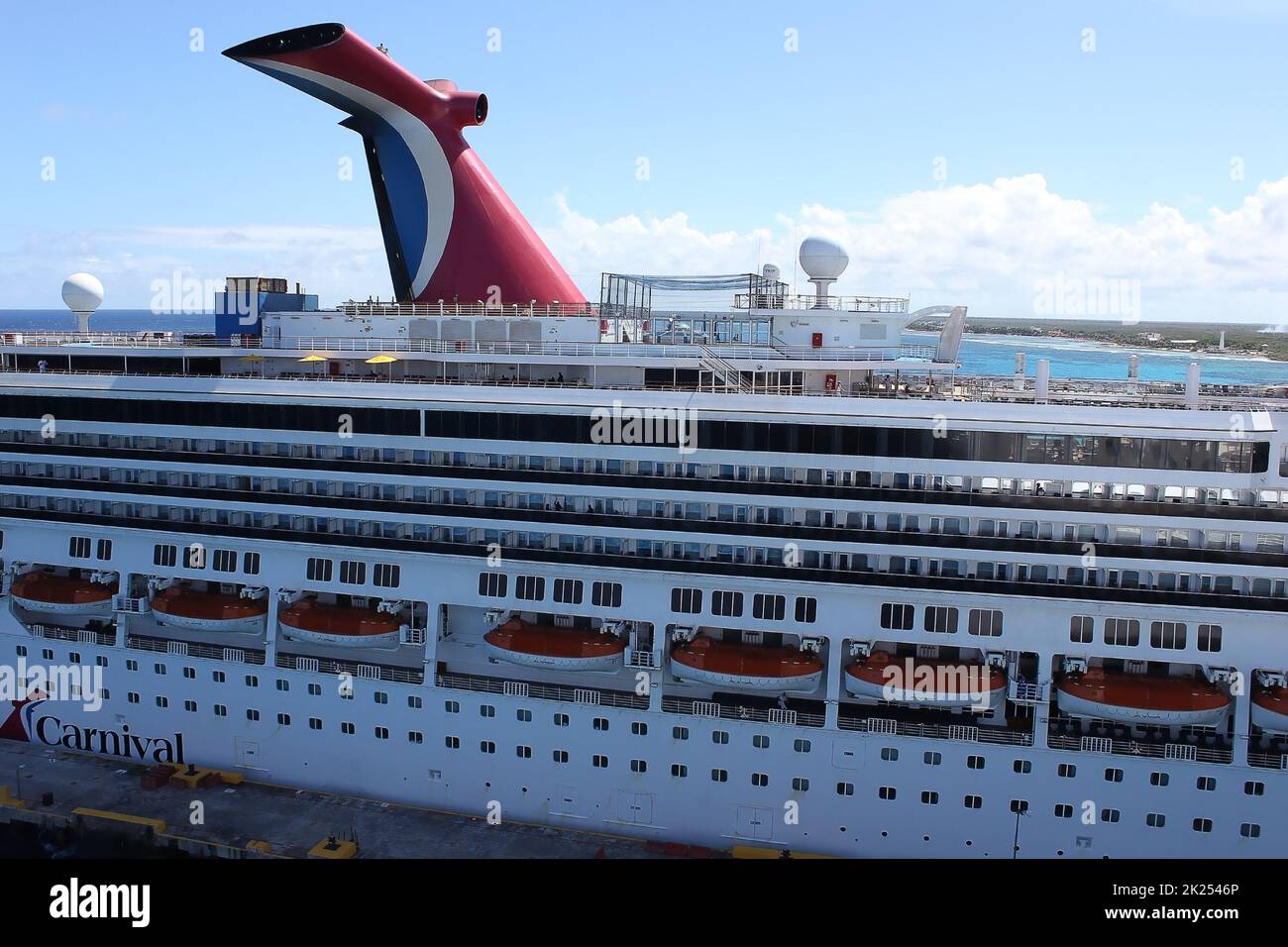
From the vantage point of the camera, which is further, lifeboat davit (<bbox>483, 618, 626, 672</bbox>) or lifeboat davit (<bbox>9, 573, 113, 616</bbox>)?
lifeboat davit (<bbox>9, 573, 113, 616</bbox>)

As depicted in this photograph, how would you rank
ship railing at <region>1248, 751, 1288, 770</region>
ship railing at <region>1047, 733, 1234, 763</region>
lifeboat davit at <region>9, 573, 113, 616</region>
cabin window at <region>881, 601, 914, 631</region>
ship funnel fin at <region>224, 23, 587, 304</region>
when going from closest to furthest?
ship railing at <region>1248, 751, 1288, 770</region>, ship railing at <region>1047, 733, 1234, 763</region>, cabin window at <region>881, 601, 914, 631</region>, lifeboat davit at <region>9, 573, 113, 616</region>, ship funnel fin at <region>224, 23, 587, 304</region>

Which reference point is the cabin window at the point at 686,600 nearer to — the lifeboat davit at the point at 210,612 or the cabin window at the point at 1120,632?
the cabin window at the point at 1120,632

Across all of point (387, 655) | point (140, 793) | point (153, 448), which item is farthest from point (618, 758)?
point (153, 448)

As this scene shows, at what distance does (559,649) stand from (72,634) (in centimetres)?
1382

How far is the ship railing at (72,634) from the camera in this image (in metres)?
24.9

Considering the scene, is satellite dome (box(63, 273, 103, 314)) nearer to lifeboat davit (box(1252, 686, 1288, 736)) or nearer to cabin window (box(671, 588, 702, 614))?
cabin window (box(671, 588, 702, 614))

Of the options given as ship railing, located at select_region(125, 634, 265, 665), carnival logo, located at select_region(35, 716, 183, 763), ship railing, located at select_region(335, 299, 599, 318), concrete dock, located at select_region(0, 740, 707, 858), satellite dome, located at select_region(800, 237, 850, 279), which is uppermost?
satellite dome, located at select_region(800, 237, 850, 279)

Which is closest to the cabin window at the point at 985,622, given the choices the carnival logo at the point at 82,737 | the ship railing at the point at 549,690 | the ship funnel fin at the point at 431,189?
the ship railing at the point at 549,690

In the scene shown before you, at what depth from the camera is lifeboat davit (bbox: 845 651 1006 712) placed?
19.4m

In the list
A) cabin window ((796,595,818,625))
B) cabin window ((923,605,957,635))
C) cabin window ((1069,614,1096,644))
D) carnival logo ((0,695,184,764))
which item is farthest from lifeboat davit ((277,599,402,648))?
cabin window ((1069,614,1096,644))

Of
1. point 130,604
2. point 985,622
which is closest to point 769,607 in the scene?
point 985,622

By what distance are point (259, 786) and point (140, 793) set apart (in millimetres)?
2886

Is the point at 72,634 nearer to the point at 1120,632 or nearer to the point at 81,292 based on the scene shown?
the point at 81,292

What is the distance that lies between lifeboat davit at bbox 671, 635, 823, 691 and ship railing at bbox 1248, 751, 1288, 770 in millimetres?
8408
